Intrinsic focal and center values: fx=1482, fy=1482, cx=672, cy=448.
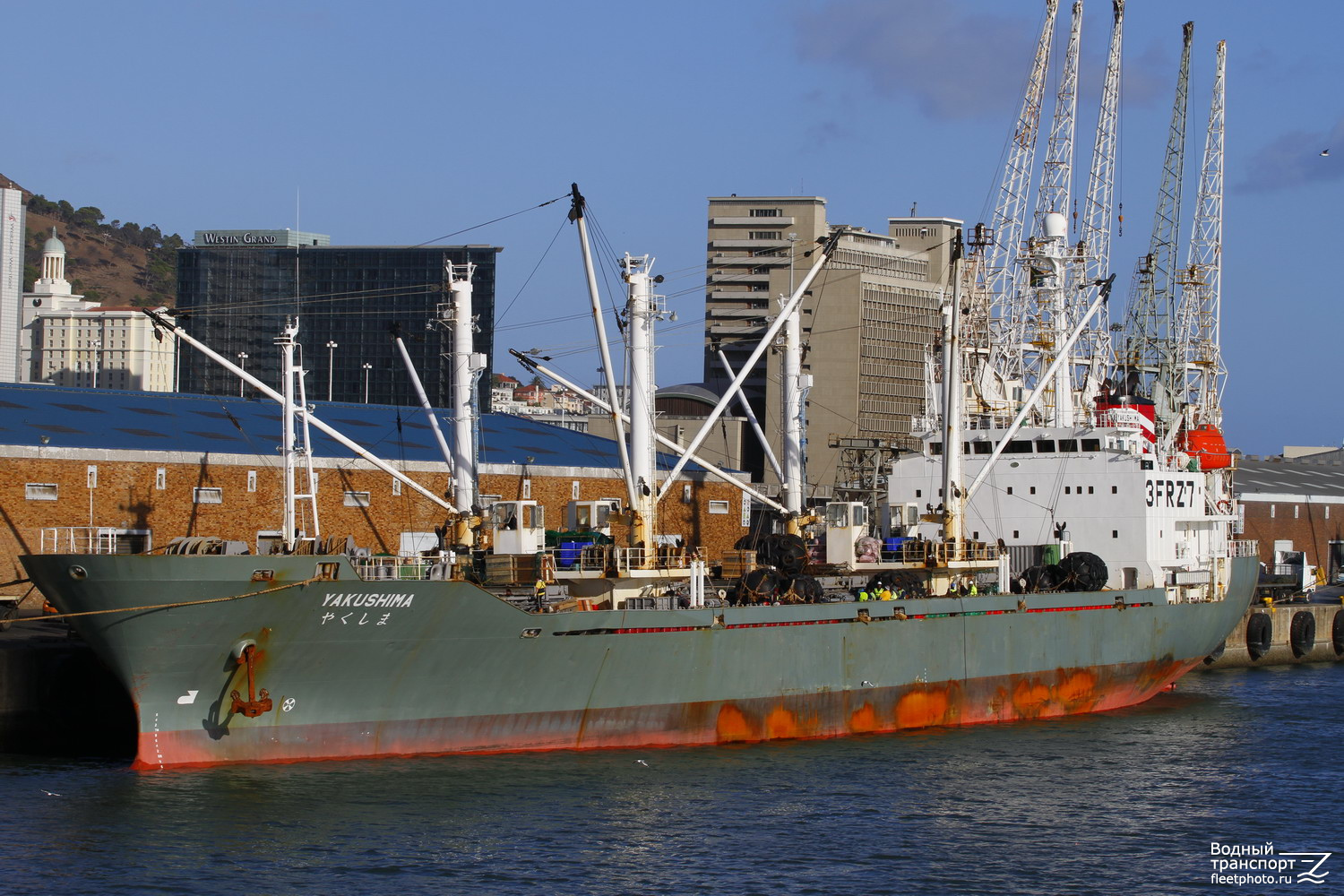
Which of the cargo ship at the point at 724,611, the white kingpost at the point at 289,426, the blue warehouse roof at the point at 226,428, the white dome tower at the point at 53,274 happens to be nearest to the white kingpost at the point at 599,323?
the cargo ship at the point at 724,611

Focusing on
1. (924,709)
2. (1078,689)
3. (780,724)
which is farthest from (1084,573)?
(780,724)

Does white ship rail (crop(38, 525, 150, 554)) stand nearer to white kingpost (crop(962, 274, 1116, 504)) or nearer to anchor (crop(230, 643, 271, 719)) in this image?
anchor (crop(230, 643, 271, 719))

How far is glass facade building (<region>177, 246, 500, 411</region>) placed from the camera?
14550 centimetres

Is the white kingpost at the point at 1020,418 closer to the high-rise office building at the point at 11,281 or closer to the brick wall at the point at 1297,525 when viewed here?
the brick wall at the point at 1297,525

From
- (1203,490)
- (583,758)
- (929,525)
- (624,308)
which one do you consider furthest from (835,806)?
(1203,490)

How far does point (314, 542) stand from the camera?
91.8ft

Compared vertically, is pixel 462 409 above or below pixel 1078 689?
above

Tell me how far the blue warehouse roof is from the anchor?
1644 cm

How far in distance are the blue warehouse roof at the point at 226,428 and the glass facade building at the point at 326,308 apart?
89806 millimetres

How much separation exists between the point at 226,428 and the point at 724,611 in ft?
71.8

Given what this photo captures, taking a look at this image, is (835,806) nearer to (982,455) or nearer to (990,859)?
(990,859)

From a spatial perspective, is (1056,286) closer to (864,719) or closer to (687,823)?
(864,719)

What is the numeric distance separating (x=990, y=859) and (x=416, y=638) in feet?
35.5

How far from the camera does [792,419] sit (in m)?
40.8
